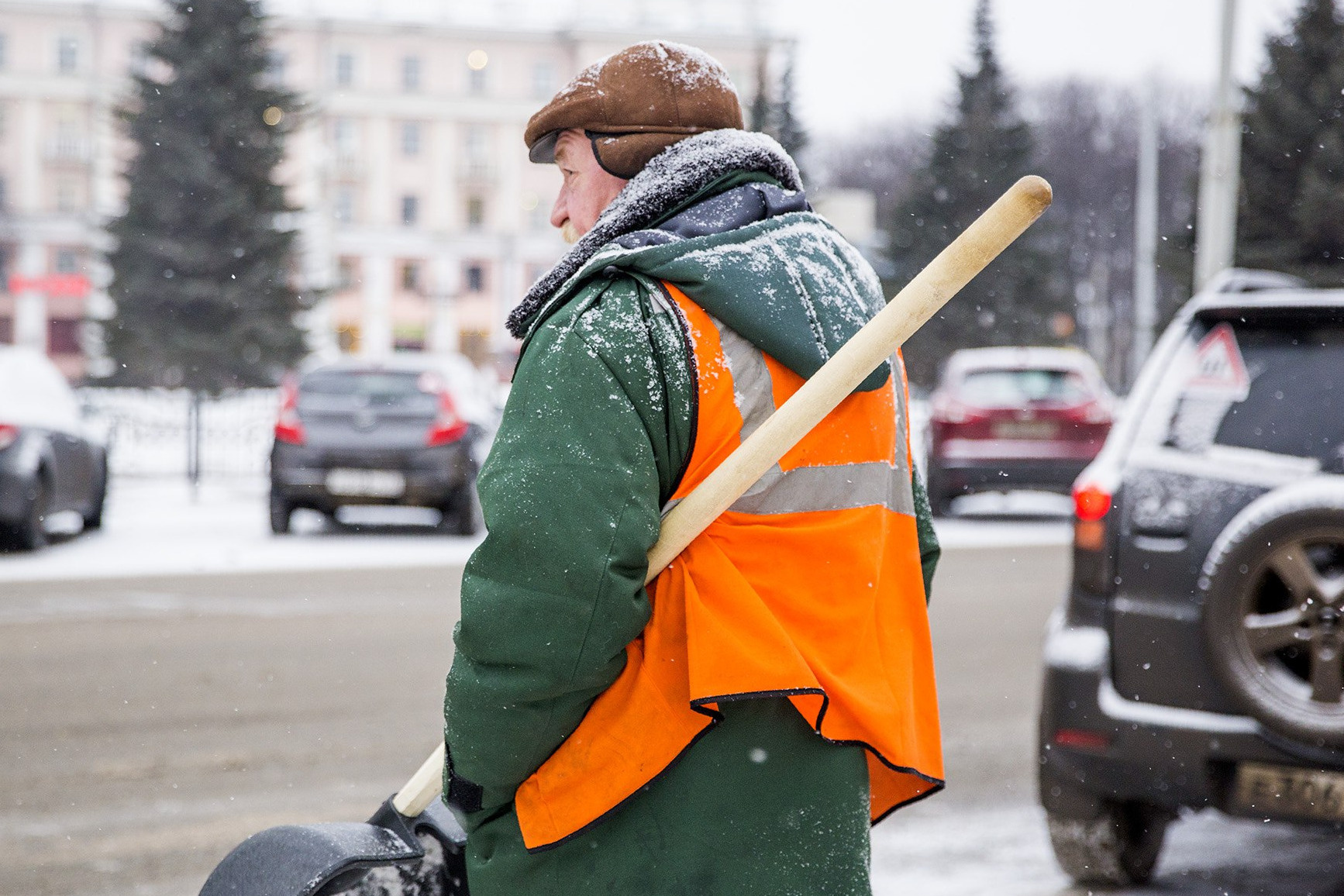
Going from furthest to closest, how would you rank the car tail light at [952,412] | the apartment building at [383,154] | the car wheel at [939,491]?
the apartment building at [383,154], the car wheel at [939,491], the car tail light at [952,412]

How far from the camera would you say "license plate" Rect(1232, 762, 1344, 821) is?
3.35 m

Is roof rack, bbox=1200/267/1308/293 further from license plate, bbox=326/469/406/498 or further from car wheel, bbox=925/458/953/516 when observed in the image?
car wheel, bbox=925/458/953/516

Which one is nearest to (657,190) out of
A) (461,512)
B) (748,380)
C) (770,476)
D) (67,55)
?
(748,380)

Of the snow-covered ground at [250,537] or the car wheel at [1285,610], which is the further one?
the snow-covered ground at [250,537]

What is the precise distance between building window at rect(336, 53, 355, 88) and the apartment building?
2.7 inches

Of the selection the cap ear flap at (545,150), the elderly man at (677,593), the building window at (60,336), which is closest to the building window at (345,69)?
the building window at (60,336)

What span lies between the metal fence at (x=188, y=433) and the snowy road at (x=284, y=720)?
326 inches

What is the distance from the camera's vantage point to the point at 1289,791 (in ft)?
11.2

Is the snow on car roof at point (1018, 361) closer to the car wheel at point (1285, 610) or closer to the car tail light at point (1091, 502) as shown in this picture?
the car tail light at point (1091, 502)

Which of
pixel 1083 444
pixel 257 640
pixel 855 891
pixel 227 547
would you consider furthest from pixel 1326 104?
pixel 855 891

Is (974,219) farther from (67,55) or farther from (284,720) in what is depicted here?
(67,55)

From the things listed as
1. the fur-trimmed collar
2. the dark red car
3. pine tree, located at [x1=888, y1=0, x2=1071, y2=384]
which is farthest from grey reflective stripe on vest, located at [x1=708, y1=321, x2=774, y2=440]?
pine tree, located at [x1=888, y1=0, x2=1071, y2=384]

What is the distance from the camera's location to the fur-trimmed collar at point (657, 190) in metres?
1.84

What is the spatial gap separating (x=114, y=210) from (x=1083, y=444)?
21.1 meters
